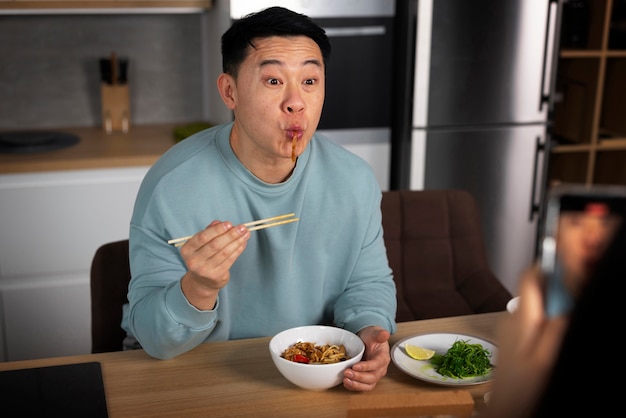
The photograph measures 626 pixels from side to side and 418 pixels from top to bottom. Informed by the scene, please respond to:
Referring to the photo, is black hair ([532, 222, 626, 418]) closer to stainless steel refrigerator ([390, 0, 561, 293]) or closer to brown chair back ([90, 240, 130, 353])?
brown chair back ([90, 240, 130, 353])

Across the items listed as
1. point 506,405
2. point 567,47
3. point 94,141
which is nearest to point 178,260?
point 506,405

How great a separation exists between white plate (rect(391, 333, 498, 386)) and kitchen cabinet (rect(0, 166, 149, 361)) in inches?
63.2

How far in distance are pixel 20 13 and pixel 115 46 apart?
1.34 ft

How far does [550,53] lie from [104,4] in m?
1.70

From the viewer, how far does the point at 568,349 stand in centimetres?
50

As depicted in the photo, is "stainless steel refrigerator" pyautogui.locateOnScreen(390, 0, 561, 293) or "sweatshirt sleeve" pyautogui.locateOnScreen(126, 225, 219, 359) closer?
"sweatshirt sleeve" pyautogui.locateOnScreen(126, 225, 219, 359)

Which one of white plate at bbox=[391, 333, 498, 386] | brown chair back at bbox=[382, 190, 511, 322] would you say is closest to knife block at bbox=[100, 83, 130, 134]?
brown chair back at bbox=[382, 190, 511, 322]

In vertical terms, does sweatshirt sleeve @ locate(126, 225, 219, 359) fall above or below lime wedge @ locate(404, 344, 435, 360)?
above

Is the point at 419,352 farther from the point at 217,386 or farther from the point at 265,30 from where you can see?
the point at 265,30

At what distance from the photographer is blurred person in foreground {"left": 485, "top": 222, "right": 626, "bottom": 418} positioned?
1.58ft

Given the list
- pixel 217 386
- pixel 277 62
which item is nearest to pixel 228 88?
pixel 277 62

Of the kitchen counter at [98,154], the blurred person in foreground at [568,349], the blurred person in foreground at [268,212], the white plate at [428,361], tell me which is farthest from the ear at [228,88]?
the kitchen counter at [98,154]

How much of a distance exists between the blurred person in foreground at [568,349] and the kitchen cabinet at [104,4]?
8.70 feet

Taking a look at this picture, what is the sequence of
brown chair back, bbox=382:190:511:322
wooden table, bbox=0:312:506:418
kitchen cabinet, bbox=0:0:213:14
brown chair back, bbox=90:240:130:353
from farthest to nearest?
kitchen cabinet, bbox=0:0:213:14 < brown chair back, bbox=382:190:511:322 < brown chair back, bbox=90:240:130:353 < wooden table, bbox=0:312:506:418
